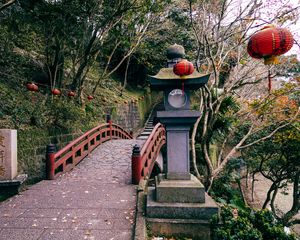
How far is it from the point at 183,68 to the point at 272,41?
1.56m

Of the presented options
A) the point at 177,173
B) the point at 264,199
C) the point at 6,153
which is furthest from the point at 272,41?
the point at 264,199

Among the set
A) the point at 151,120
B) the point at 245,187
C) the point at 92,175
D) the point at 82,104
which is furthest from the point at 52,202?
the point at 245,187

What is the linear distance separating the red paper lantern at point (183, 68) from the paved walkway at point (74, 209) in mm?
2951

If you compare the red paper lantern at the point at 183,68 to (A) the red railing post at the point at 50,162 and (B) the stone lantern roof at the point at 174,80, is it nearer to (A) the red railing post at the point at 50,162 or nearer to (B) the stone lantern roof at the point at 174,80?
(B) the stone lantern roof at the point at 174,80

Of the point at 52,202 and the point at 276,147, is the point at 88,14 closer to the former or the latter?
the point at 52,202

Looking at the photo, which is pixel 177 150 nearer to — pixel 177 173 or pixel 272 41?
pixel 177 173

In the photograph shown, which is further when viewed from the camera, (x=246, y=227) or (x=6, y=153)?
(x=6, y=153)

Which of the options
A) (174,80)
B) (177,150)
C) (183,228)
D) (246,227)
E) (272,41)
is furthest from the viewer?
(177,150)

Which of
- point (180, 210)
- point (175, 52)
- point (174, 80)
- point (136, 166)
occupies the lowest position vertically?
point (180, 210)

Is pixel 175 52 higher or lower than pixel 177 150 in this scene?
higher

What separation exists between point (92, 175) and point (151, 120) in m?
16.5

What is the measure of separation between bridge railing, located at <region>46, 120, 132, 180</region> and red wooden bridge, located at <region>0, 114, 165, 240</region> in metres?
0.03

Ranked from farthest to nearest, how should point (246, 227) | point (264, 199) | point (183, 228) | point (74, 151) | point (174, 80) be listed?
point (264, 199) → point (74, 151) → point (174, 80) → point (183, 228) → point (246, 227)

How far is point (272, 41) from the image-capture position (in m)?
4.15
